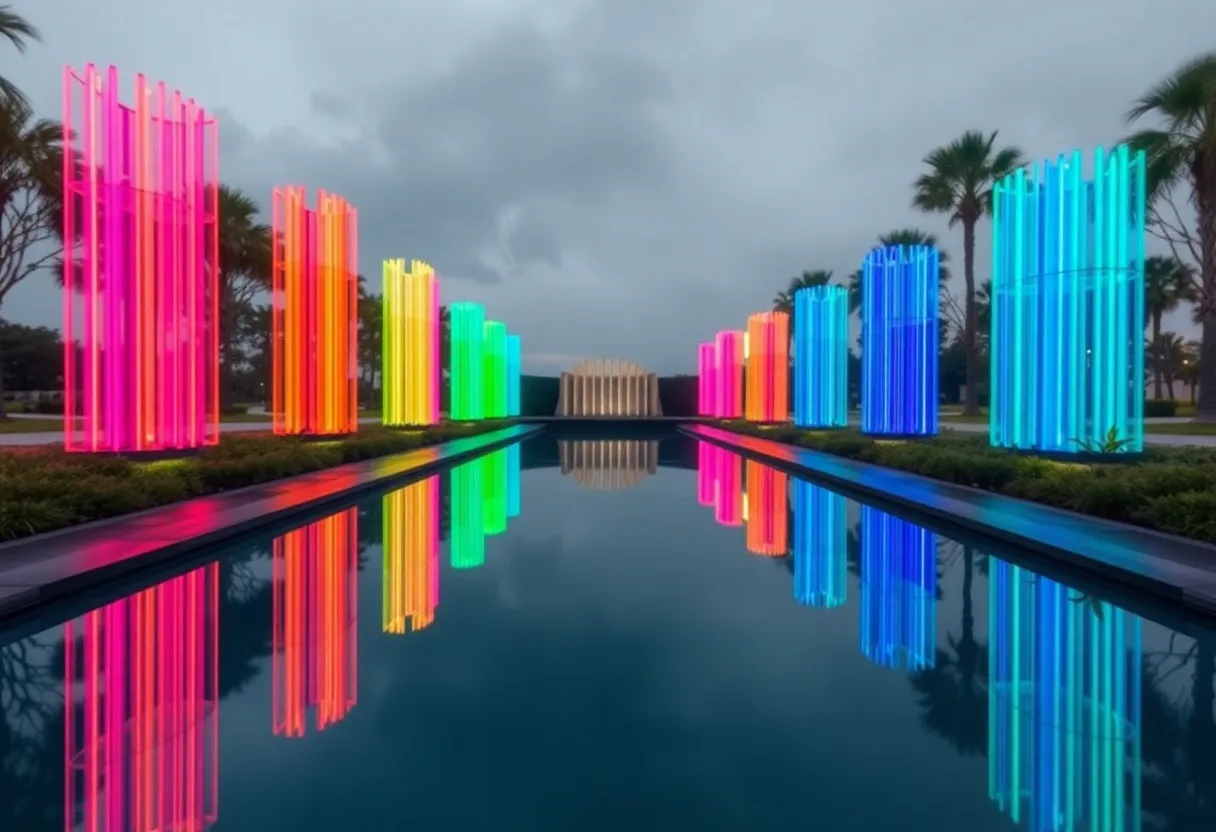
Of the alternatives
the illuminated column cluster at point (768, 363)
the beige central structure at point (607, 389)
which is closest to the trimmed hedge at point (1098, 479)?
the illuminated column cluster at point (768, 363)

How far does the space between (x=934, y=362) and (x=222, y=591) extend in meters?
19.2

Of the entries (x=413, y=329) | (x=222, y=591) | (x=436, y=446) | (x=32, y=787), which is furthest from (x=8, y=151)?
(x=32, y=787)

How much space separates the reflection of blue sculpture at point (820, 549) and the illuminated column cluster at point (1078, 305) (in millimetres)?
4121

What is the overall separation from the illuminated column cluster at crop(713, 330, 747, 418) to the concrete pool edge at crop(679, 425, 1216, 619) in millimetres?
25201

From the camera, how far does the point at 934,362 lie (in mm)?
22609

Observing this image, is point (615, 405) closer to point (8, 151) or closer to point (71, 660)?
point (8, 151)

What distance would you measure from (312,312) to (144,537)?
41.3 feet

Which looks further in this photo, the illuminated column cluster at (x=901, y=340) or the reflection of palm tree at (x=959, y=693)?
the illuminated column cluster at (x=901, y=340)

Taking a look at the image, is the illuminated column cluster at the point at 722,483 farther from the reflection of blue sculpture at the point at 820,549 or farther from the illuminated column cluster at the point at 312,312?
the illuminated column cluster at the point at 312,312

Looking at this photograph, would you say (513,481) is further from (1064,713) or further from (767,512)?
(1064,713)

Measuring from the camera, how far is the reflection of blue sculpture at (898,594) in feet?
20.1

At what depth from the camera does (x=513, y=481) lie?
59.7 feet

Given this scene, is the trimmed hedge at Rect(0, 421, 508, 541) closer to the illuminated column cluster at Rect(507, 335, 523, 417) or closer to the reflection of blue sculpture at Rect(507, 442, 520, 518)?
the reflection of blue sculpture at Rect(507, 442, 520, 518)

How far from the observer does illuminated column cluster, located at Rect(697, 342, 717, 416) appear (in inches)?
1862
